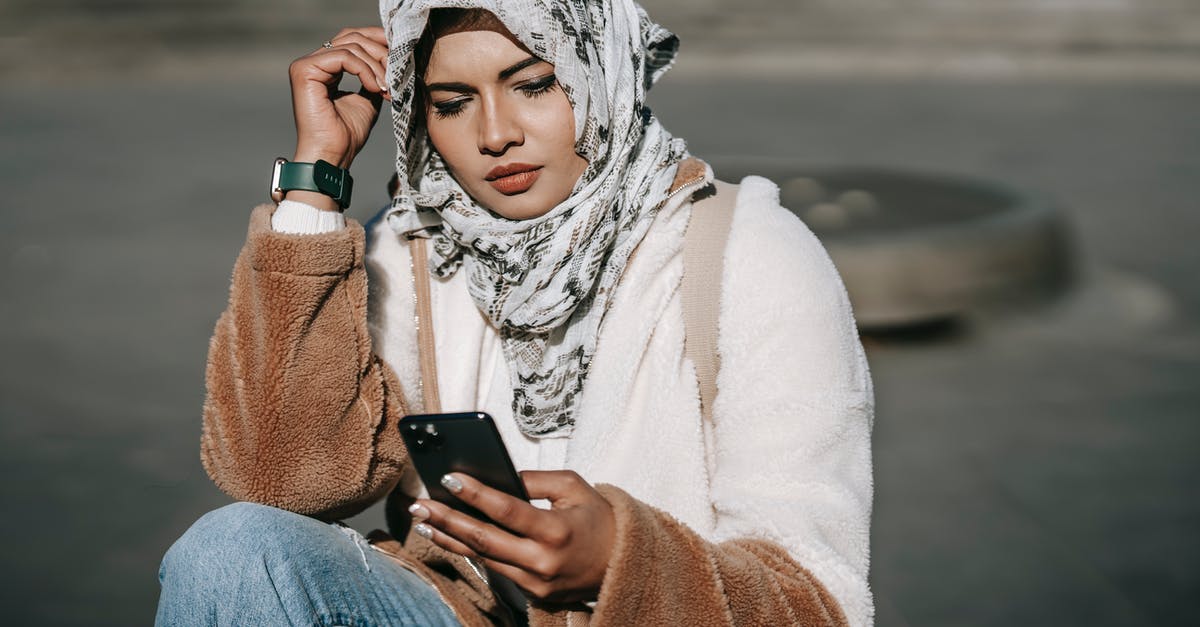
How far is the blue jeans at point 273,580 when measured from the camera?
177 cm

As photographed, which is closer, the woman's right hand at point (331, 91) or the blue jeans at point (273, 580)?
the blue jeans at point (273, 580)

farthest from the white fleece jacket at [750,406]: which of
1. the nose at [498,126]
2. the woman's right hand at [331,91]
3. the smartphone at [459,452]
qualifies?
the smartphone at [459,452]

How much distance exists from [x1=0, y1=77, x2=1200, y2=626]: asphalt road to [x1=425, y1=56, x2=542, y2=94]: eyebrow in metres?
1.99

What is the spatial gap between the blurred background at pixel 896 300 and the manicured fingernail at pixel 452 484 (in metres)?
2.12

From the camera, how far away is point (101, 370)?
5.32 meters

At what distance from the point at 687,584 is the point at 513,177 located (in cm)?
72

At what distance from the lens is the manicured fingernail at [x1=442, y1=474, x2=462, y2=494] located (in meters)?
1.55

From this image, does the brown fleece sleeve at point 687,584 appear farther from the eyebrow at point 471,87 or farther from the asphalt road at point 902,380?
the asphalt road at point 902,380

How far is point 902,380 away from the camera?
205 inches

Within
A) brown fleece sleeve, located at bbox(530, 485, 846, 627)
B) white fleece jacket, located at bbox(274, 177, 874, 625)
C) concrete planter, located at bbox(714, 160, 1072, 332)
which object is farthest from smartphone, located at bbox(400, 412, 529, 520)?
concrete planter, located at bbox(714, 160, 1072, 332)

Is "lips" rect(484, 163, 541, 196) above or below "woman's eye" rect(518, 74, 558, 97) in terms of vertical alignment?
below

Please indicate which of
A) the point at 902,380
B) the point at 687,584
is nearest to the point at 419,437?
the point at 687,584

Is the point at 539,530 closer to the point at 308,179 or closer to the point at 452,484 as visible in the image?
the point at 452,484

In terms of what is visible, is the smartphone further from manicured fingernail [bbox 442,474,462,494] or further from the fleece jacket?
the fleece jacket
